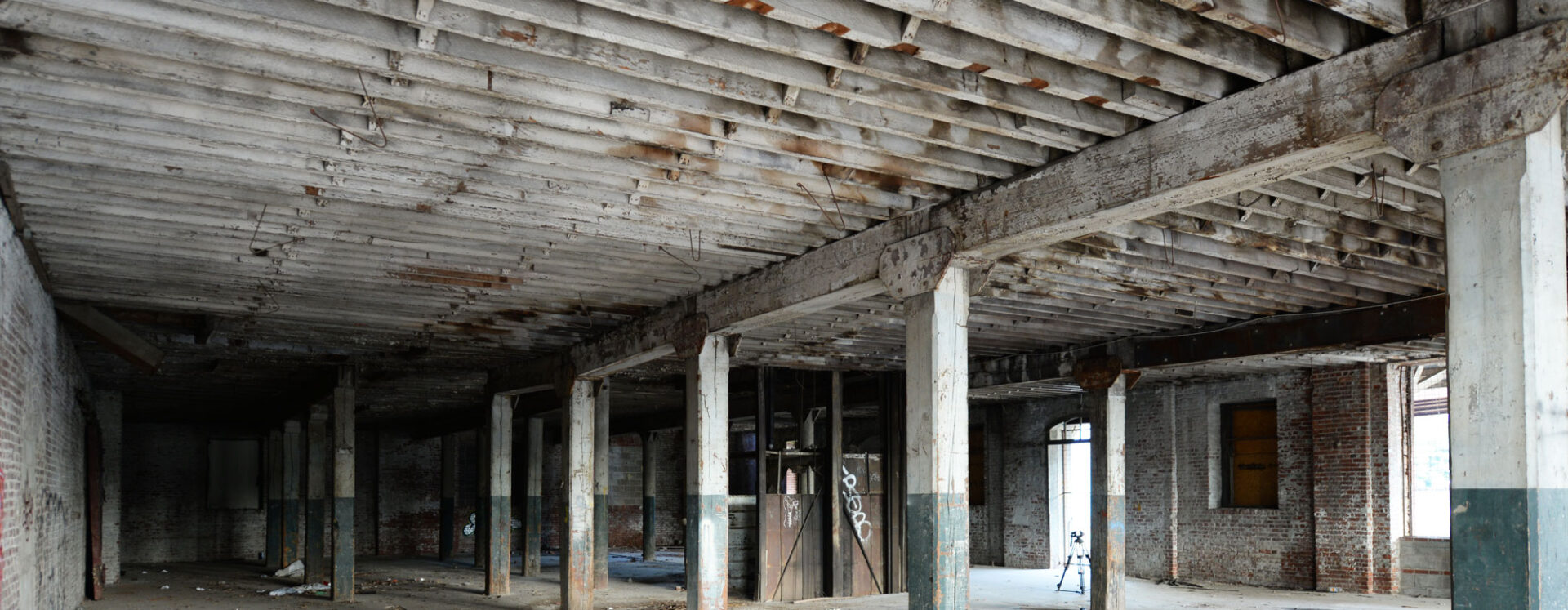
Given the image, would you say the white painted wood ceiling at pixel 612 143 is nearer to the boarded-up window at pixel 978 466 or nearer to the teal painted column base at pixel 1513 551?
the teal painted column base at pixel 1513 551

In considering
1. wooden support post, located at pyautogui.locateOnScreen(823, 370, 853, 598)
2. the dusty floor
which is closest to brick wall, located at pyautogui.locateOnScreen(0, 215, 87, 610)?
the dusty floor

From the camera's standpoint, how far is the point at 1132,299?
1104 centimetres

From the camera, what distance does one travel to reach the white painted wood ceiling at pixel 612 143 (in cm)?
479

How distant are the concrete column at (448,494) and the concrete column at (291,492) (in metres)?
3.51

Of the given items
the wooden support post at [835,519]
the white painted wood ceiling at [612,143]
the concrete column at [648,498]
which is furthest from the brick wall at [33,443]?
the concrete column at [648,498]

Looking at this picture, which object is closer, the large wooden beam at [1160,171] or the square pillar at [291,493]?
the large wooden beam at [1160,171]

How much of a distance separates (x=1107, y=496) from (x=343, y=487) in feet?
34.8

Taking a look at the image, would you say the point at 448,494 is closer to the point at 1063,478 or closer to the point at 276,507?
the point at 276,507

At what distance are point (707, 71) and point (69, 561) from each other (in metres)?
12.1

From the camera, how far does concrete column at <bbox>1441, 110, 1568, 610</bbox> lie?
404cm

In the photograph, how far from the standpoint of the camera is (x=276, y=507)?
22.9m

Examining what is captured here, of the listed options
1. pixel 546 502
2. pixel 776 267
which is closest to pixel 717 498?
pixel 776 267

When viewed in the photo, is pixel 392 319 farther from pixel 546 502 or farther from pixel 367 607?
pixel 546 502

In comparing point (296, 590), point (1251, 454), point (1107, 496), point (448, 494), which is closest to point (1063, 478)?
point (1251, 454)
